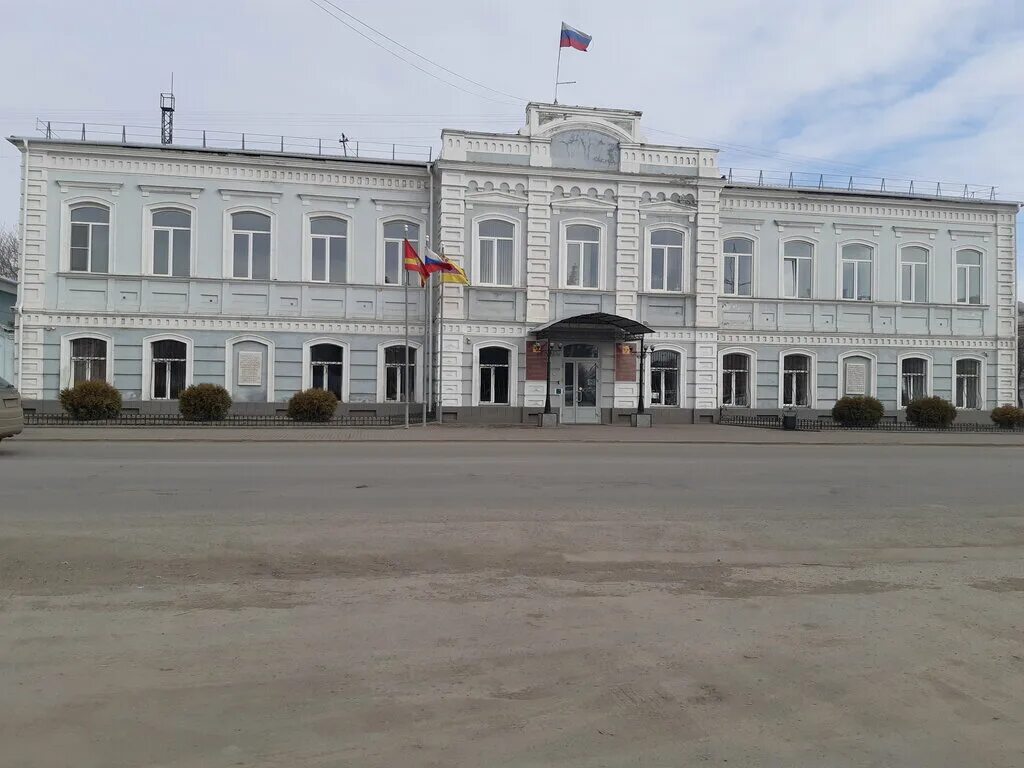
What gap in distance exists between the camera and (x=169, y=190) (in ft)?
90.1

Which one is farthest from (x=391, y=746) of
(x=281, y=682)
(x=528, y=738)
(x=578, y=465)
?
(x=578, y=465)

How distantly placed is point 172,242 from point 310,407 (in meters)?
8.90

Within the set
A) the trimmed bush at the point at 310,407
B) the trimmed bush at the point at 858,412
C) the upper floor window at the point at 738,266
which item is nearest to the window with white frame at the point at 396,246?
the trimmed bush at the point at 310,407

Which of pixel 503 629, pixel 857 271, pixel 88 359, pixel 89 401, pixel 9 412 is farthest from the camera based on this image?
pixel 857 271

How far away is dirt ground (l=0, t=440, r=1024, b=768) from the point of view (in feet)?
12.2

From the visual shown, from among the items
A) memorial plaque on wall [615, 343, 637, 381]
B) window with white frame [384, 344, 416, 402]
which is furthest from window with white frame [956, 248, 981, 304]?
window with white frame [384, 344, 416, 402]

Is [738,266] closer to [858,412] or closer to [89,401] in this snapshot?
[858,412]

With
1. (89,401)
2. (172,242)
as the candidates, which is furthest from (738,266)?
(89,401)

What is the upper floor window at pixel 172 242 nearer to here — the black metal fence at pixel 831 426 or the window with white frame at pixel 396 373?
the window with white frame at pixel 396 373

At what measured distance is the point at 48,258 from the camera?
26797 mm

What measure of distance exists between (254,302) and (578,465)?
1758cm

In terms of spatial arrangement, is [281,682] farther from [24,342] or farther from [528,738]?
[24,342]

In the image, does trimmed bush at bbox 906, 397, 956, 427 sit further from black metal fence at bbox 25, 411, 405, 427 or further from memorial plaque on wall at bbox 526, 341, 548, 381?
black metal fence at bbox 25, 411, 405, 427

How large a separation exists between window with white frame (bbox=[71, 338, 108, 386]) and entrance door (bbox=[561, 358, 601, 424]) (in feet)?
55.6
